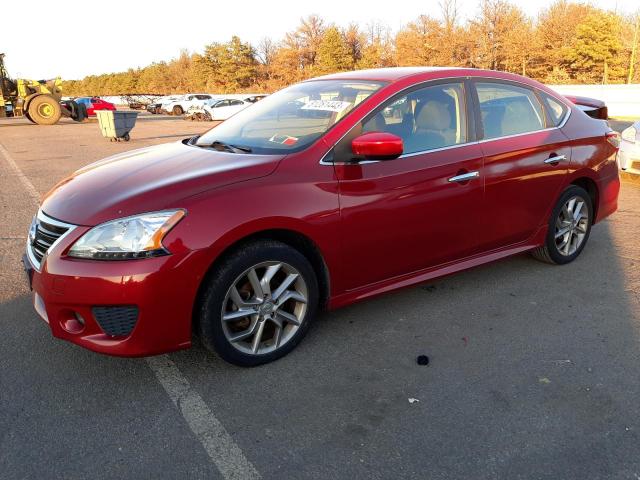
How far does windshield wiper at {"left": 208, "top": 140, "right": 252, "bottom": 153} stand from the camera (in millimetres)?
3317

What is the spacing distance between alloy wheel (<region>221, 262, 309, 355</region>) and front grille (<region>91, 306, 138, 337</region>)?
1.51 ft

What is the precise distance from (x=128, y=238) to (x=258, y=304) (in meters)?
0.78

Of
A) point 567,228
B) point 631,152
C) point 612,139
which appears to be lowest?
point 567,228

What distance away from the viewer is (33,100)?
87.8 feet

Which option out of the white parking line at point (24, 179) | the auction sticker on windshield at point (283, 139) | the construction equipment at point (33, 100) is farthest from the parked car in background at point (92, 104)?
the auction sticker on windshield at point (283, 139)

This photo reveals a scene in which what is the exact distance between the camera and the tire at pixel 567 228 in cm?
435

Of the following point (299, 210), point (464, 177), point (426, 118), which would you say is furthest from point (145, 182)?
point (464, 177)

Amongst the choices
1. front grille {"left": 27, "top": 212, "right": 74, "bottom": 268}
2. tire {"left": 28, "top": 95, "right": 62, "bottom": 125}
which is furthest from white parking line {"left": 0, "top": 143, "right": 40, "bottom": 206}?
tire {"left": 28, "top": 95, "right": 62, "bottom": 125}

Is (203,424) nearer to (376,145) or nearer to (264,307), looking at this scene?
(264,307)

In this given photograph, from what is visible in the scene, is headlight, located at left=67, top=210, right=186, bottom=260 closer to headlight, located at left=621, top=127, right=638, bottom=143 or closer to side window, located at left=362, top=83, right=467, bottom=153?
side window, located at left=362, top=83, right=467, bottom=153

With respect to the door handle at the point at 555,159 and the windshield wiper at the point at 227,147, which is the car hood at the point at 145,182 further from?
the door handle at the point at 555,159

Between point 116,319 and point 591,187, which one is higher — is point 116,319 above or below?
below

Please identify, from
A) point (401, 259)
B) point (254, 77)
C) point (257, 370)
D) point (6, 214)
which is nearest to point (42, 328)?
point (257, 370)

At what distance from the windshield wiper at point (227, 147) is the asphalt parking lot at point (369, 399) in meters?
1.23
